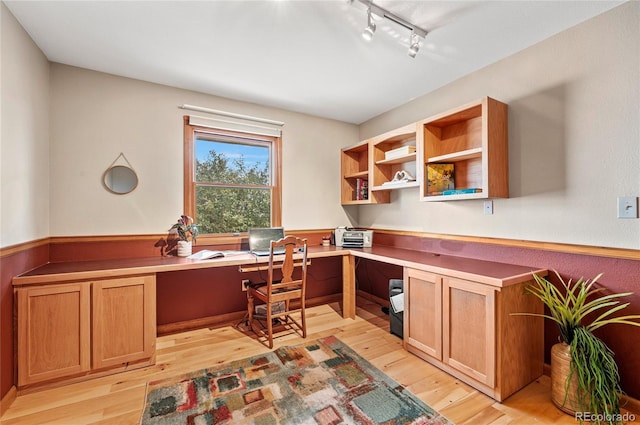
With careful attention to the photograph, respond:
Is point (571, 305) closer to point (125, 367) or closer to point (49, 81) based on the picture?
point (125, 367)

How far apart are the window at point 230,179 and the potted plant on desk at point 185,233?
0.59 feet

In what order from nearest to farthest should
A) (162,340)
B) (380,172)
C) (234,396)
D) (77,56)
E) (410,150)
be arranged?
(234,396)
(77,56)
(162,340)
(410,150)
(380,172)

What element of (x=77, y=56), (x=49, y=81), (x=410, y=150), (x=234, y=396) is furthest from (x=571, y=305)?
(x=49, y=81)

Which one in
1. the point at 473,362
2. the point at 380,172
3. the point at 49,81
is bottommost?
the point at 473,362

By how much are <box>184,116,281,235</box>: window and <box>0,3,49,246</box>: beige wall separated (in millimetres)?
1076

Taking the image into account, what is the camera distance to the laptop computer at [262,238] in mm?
3029

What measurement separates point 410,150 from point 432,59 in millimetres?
846

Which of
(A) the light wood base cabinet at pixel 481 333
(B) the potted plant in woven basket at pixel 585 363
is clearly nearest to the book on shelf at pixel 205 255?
(A) the light wood base cabinet at pixel 481 333

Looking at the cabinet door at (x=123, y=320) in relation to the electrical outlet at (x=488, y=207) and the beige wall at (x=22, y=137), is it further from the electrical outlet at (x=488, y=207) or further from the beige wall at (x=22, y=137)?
the electrical outlet at (x=488, y=207)

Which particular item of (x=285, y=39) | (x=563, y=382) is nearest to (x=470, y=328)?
(x=563, y=382)

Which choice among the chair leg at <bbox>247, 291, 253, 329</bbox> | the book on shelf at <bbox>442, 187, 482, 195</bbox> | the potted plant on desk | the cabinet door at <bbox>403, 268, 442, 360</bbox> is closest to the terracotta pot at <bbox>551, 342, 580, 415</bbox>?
the cabinet door at <bbox>403, 268, 442, 360</bbox>

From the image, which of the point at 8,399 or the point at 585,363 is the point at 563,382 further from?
the point at 8,399

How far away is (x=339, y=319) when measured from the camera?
10.3 ft

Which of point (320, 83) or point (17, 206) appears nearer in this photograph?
point (17, 206)
